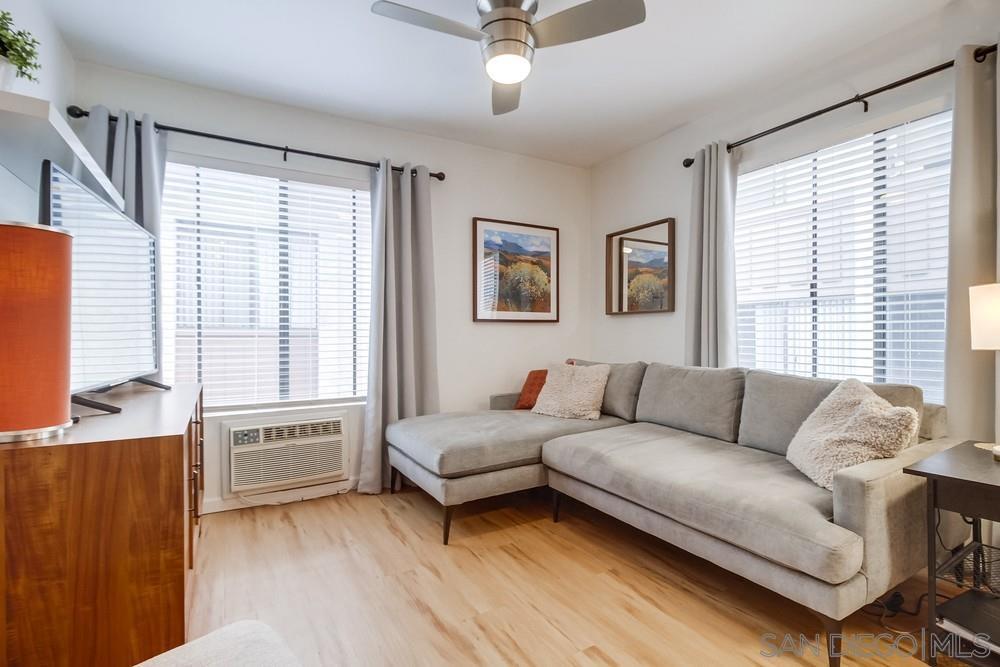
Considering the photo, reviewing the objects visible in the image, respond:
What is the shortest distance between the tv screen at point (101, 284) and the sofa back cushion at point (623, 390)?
2.67 m

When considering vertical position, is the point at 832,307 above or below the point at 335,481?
above

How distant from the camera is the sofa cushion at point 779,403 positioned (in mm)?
2215

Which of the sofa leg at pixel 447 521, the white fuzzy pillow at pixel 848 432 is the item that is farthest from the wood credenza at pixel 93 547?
the white fuzzy pillow at pixel 848 432

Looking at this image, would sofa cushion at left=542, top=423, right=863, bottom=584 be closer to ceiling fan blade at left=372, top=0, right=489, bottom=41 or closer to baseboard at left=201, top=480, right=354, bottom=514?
baseboard at left=201, top=480, right=354, bottom=514

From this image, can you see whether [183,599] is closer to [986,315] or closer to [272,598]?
[272,598]

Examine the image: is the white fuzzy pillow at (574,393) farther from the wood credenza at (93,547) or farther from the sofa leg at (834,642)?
the wood credenza at (93,547)

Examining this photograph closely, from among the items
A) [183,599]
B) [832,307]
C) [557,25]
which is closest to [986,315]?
[832,307]

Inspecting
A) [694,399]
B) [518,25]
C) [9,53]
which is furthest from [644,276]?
[9,53]

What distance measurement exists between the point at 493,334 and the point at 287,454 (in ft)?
5.69

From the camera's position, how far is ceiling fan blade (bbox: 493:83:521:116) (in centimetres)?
228

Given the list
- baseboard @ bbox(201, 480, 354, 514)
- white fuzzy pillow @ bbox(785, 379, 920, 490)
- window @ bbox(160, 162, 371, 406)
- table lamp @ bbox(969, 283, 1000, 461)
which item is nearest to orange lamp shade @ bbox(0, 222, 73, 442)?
window @ bbox(160, 162, 371, 406)

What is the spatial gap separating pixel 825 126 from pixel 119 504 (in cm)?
351

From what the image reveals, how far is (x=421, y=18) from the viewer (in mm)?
1797

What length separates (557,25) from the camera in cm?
187
